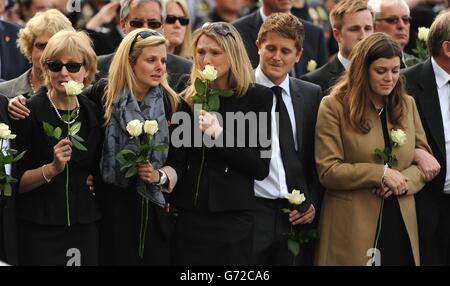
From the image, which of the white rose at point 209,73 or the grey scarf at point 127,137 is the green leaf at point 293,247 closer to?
the grey scarf at point 127,137

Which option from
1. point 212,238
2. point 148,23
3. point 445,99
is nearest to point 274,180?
point 212,238

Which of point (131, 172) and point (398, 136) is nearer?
point (131, 172)

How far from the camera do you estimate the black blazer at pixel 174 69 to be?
825 centimetres

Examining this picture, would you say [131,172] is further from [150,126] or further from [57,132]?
[57,132]

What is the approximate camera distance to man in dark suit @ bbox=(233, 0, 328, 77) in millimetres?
9812

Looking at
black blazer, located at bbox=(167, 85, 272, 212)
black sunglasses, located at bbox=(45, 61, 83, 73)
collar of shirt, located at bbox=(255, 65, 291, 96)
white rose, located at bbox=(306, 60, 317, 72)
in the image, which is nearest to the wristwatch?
black blazer, located at bbox=(167, 85, 272, 212)

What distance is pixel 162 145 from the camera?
719 cm

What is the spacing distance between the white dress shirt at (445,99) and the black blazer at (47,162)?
2511 mm

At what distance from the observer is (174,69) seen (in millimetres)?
8734

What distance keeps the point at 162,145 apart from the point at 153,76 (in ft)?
1.67

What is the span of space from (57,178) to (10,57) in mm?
2476

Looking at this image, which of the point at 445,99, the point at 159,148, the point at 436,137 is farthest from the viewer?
the point at 445,99

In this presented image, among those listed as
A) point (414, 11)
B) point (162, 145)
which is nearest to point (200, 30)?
Result: point (162, 145)

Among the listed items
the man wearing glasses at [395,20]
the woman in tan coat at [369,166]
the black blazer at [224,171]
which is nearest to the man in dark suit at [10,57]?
the black blazer at [224,171]
